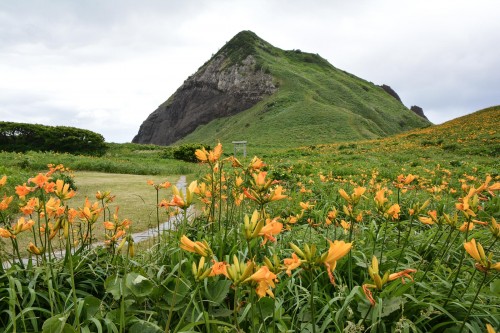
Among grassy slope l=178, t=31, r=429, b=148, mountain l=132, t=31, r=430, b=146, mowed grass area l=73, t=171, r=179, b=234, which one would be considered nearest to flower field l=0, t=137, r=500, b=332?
mowed grass area l=73, t=171, r=179, b=234

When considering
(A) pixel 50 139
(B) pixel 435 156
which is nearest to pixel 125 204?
(B) pixel 435 156

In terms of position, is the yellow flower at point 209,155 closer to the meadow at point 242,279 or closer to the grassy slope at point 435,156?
the meadow at point 242,279

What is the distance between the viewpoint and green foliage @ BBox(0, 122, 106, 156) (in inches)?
965

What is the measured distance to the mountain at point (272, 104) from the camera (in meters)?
40.7

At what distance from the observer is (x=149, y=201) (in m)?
7.35

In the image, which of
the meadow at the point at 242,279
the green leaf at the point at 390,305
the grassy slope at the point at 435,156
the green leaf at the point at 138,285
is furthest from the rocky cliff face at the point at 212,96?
the green leaf at the point at 138,285

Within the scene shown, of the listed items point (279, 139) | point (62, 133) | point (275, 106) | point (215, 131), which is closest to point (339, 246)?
point (62, 133)

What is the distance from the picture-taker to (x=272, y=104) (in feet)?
165

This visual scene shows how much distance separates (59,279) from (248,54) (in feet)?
214

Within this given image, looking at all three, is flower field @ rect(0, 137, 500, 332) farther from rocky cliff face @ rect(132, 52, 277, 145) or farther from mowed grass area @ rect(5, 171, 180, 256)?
rocky cliff face @ rect(132, 52, 277, 145)

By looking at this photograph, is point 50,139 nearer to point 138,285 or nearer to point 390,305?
point 138,285

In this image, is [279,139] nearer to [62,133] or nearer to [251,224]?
[62,133]

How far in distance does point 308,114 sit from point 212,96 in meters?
28.4

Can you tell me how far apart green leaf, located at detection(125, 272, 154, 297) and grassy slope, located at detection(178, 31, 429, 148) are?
33.0 metres
